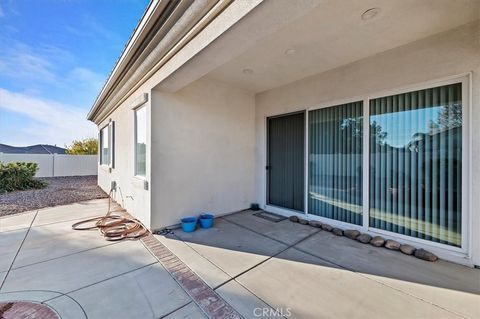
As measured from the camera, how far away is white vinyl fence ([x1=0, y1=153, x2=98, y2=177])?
11484 mm

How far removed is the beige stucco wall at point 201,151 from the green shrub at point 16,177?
7829 millimetres

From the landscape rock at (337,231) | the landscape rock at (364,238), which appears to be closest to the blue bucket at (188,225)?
the landscape rock at (337,231)

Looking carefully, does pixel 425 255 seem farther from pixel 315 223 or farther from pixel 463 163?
pixel 315 223

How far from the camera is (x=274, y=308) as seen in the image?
1.76m

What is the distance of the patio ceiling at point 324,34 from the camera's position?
6.72ft

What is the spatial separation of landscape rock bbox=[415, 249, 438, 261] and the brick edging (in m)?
2.63

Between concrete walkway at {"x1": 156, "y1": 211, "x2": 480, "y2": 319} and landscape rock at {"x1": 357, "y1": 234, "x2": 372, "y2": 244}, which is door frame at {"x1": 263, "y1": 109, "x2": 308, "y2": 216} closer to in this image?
concrete walkway at {"x1": 156, "y1": 211, "x2": 480, "y2": 319}

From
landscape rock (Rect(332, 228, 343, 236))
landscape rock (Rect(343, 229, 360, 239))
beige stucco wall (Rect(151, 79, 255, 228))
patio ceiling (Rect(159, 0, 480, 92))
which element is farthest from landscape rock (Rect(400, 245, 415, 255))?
beige stucco wall (Rect(151, 79, 255, 228))

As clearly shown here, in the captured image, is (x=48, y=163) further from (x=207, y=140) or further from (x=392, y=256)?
(x=392, y=256)

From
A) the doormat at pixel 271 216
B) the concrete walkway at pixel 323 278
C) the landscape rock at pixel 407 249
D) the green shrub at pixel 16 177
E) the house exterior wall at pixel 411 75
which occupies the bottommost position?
the concrete walkway at pixel 323 278

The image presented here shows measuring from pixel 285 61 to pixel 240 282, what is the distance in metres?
3.38

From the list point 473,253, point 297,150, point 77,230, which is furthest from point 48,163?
point 473,253

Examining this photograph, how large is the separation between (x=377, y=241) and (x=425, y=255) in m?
0.54

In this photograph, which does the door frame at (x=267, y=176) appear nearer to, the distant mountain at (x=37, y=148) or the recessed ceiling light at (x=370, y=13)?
the recessed ceiling light at (x=370, y=13)
